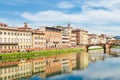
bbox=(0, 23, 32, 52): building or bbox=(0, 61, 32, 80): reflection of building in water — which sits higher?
bbox=(0, 23, 32, 52): building

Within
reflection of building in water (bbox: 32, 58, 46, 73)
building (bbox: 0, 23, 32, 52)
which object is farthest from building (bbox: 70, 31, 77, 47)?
reflection of building in water (bbox: 32, 58, 46, 73)

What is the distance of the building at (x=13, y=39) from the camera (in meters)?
66.5

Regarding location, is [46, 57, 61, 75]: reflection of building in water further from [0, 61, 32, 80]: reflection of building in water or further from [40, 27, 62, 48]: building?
[40, 27, 62, 48]: building

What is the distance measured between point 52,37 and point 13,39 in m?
31.3

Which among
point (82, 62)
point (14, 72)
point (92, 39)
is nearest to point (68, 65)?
point (82, 62)

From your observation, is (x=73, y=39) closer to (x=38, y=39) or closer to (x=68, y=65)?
(x=38, y=39)

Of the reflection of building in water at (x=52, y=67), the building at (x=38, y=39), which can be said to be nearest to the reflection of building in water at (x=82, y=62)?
the reflection of building in water at (x=52, y=67)

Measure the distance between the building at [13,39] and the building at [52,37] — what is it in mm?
16480

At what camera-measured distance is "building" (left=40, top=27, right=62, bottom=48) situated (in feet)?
316

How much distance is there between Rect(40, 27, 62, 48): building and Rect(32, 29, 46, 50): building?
5.63 metres

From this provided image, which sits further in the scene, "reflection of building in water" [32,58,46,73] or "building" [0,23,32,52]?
"building" [0,23,32,52]

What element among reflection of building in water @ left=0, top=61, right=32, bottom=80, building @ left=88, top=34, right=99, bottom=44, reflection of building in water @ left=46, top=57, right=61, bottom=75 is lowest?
reflection of building in water @ left=46, top=57, right=61, bottom=75

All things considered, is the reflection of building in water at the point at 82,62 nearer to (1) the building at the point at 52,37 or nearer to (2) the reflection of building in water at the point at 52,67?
(2) the reflection of building in water at the point at 52,67

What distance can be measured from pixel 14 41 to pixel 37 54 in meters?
7.74
